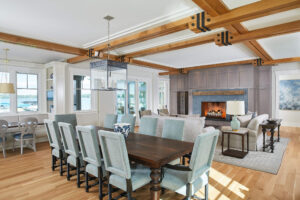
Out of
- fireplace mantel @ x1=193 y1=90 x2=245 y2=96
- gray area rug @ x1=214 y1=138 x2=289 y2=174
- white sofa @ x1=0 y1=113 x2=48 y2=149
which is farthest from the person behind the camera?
fireplace mantel @ x1=193 y1=90 x2=245 y2=96

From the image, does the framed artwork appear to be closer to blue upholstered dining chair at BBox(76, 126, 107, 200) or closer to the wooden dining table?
the wooden dining table

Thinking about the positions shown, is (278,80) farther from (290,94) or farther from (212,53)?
(212,53)

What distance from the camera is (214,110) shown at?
316 inches

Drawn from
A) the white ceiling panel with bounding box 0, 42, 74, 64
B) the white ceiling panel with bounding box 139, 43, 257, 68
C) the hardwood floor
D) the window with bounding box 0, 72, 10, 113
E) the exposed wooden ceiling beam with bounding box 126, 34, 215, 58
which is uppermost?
the white ceiling panel with bounding box 139, 43, 257, 68

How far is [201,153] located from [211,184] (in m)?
1.22

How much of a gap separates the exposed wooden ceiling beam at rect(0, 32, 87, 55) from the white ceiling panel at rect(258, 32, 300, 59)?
4.53 metres

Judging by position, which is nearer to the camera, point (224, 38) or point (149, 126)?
point (149, 126)

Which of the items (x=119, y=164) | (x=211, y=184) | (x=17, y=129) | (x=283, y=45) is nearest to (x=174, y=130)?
(x=211, y=184)

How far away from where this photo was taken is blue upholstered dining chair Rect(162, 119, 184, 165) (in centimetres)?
292

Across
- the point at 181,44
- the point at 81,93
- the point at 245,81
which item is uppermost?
the point at 181,44

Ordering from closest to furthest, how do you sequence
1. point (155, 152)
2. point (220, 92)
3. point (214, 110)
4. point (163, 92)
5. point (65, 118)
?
1. point (155, 152)
2. point (65, 118)
3. point (220, 92)
4. point (214, 110)
5. point (163, 92)

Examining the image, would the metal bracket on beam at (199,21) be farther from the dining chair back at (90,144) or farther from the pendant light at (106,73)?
the dining chair back at (90,144)

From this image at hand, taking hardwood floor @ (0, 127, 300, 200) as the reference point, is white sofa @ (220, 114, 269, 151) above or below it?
above

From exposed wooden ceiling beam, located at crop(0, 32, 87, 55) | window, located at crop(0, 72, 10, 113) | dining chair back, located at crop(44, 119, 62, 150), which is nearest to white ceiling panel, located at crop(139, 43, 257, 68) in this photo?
exposed wooden ceiling beam, located at crop(0, 32, 87, 55)
